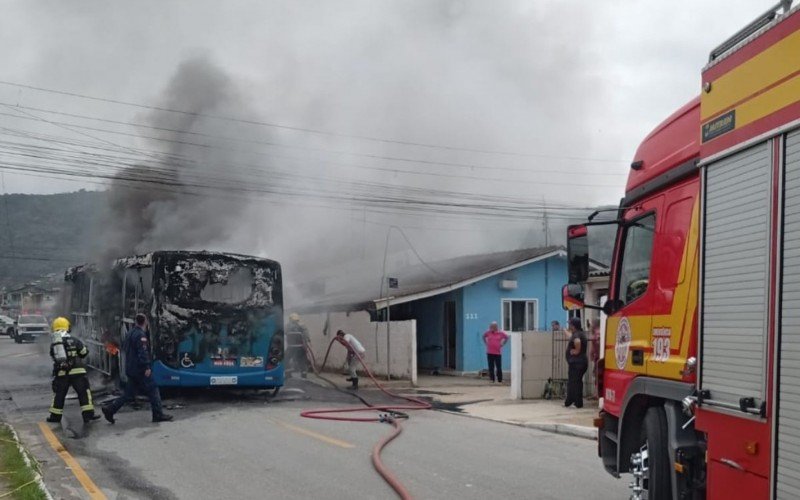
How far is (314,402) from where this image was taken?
43.6 feet

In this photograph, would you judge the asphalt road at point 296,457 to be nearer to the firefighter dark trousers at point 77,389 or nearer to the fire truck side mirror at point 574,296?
the firefighter dark trousers at point 77,389

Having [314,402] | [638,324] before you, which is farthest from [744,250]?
[314,402]

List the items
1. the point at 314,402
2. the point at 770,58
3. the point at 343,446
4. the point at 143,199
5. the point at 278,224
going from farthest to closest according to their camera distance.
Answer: the point at 278,224, the point at 143,199, the point at 314,402, the point at 343,446, the point at 770,58

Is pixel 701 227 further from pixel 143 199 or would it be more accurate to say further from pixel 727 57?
pixel 143 199

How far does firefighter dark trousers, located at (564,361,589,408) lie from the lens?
12508 millimetres

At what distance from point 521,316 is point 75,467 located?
1565cm

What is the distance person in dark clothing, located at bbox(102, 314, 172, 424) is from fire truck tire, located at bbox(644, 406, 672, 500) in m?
7.64

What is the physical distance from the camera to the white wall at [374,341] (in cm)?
1742

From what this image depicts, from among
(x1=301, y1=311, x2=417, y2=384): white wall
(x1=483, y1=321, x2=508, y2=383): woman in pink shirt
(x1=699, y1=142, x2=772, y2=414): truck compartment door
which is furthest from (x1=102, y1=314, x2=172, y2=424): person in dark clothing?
(x1=483, y1=321, x2=508, y2=383): woman in pink shirt

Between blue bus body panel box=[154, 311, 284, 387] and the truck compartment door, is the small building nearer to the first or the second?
blue bus body panel box=[154, 311, 284, 387]

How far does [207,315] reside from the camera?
42.0ft

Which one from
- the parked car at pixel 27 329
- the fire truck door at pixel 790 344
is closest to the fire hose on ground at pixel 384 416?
the fire truck door at pixel 790 344

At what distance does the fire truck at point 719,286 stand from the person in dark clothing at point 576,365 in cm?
735

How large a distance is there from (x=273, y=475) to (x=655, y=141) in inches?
179
